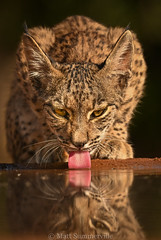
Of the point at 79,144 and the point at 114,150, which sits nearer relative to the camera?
the point at 79,144

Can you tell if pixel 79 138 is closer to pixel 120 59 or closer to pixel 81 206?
pixel 120 59

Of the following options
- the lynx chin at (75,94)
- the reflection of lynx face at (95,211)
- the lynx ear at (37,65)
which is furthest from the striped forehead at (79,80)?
the reflection of lynx face at (95,211)

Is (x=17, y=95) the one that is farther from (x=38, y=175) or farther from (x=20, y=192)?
(x=20, y=192)

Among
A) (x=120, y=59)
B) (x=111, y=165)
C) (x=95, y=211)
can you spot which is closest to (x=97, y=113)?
(x=111, y=165)

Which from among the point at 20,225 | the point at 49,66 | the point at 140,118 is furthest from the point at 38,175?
the point at 140,118

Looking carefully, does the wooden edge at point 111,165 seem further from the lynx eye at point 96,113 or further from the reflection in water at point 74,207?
the reflection in water at point 74,207

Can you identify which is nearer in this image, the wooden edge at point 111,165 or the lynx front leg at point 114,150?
the wooden edge at point 111,165
